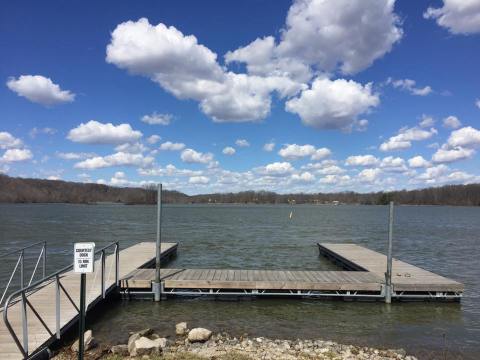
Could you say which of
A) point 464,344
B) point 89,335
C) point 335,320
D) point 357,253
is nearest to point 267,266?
point 357,253

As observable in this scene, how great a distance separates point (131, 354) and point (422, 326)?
22.5ft

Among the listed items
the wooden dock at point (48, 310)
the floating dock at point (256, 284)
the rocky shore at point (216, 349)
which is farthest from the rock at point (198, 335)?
the floating dock at point (256, 284)

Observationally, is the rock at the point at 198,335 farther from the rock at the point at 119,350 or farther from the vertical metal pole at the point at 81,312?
the vertical metal pole at the point at 81,312

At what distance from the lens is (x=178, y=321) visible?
9.85 m

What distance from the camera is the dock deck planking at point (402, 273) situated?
37.2ft

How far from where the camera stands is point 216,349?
7707 mm

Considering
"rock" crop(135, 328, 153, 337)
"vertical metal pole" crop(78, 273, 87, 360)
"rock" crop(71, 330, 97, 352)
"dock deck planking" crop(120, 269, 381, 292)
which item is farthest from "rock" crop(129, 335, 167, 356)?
"dock deck planking" crop(120, 269, 381, 292)

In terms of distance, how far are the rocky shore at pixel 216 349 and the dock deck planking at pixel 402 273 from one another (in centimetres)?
373

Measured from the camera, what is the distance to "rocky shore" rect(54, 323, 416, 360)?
23.4 feet

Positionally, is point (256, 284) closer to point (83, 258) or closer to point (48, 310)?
point (48, 310)

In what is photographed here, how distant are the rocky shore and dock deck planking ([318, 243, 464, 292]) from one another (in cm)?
373

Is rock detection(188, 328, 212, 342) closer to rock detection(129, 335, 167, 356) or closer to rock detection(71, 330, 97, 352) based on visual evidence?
rock detection(129, 335, 167, 356)

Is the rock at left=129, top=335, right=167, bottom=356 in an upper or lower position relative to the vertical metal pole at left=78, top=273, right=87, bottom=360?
lower

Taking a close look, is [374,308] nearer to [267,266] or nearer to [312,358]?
[312,358]
